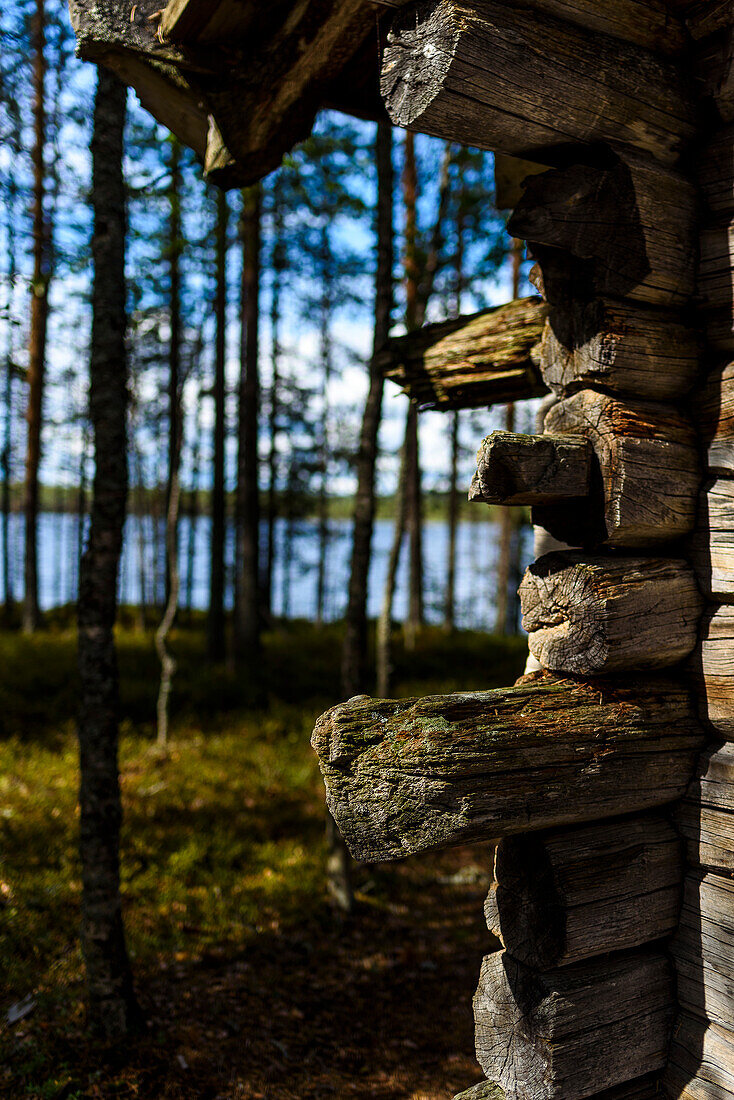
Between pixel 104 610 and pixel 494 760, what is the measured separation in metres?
3.00

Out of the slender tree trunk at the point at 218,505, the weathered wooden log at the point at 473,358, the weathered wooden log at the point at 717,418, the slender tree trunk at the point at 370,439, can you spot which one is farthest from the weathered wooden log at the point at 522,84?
the slender tree trunk at the point at 218,505

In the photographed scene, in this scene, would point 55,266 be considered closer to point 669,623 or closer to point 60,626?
point 669,623

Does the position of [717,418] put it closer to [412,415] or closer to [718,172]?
[718,172]

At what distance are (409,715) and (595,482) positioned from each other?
3.59ft

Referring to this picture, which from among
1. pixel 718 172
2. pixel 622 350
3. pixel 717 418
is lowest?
pixel 717 418

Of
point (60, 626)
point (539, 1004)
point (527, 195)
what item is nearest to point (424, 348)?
point (527, 195)

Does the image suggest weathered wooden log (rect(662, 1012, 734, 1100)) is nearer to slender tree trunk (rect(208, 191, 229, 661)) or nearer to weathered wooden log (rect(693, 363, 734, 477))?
weathered wooden log (rect(693, 363, 734, 477))

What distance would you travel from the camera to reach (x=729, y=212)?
2623mm

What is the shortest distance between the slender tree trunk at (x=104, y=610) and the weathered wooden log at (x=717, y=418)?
3313mm

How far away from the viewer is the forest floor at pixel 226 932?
163 inches

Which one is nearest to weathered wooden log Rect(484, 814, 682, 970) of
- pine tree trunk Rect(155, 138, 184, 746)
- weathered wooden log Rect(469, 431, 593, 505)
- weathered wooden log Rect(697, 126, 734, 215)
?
weathered wooden log Rect(469, 431, 593, 505)

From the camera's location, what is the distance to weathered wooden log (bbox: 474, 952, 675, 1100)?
7.75 ft

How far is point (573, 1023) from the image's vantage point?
94.0 inches

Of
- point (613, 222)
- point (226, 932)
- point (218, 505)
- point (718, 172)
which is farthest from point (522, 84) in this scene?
point (218, 505)
